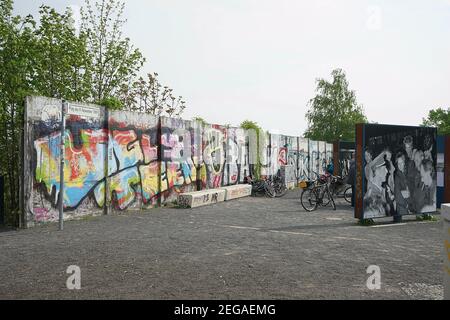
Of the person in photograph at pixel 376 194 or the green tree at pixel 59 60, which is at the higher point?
the green tree at pixel 59 60

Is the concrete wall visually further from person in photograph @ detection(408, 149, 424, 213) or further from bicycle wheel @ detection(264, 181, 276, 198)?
person in photograph @ detection(408, 149, 424, 213)

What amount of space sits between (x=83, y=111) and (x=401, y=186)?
9347mm

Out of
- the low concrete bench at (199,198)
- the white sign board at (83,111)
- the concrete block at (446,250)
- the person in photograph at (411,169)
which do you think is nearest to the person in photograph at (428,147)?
the person in photograph at (411,169)

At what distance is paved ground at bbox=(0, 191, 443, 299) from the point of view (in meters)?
4.70

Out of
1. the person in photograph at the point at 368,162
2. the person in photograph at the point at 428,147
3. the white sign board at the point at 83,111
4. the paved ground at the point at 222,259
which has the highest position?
the white sign board at the point at 83,111

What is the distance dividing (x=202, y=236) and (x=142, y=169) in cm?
578

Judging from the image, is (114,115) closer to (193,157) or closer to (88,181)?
(88,181)

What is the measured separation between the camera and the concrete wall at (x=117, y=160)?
9.68 meters

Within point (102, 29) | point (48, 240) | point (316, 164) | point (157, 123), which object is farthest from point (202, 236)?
point (316, 164)

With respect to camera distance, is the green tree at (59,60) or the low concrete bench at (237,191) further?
the low concrete bench at (237,191)

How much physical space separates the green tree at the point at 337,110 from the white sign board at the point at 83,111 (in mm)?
56511

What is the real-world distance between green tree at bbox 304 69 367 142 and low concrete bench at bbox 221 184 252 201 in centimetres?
4747

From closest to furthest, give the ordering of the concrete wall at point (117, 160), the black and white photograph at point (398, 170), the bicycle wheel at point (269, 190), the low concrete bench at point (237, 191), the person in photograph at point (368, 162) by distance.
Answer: the concrete wall at point (117, 160) < the person in photograph at point (368, 162) < the black and white photograph at point (398, 170) < the low concrete bench at point (237, 191) < the bicycle wheel at point (269, 190)

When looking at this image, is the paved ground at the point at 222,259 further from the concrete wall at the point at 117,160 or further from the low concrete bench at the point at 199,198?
the low concrete bench at the point at 199,198
